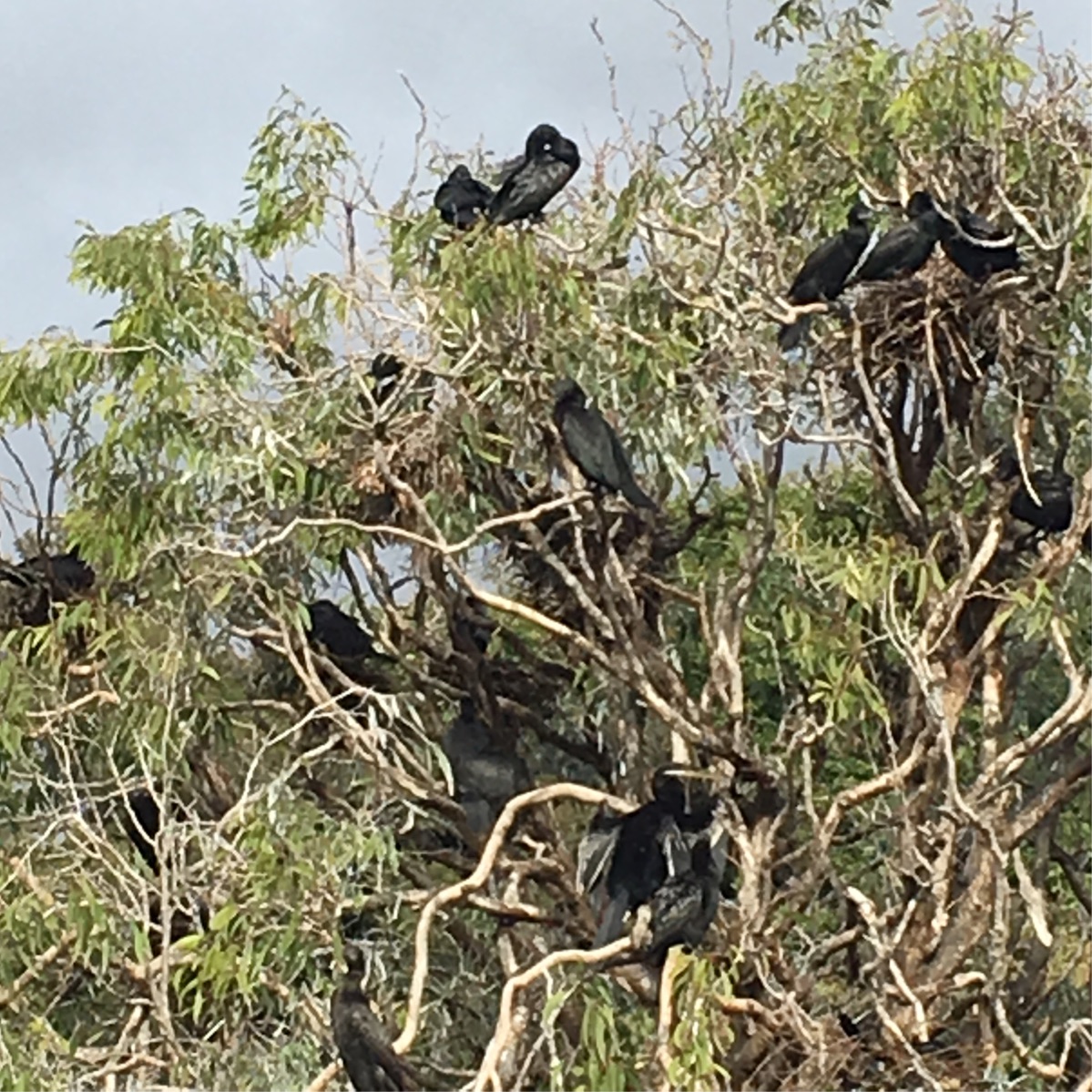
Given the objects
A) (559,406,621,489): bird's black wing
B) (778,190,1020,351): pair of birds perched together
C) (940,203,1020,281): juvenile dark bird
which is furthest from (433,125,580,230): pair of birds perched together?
(940,203,1020,281): juvenile dark bird

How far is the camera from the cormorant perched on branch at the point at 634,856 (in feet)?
11.9

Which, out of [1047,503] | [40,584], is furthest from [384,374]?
[1047,503]

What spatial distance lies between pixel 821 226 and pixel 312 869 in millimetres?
2249

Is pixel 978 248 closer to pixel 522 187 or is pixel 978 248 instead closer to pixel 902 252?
pixel 902 252

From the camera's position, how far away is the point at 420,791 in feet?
15.1

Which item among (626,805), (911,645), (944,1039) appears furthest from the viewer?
(944,1039)

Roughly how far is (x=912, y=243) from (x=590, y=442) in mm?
879

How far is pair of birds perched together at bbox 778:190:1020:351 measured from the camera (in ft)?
13.7

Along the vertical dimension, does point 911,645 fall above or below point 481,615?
below

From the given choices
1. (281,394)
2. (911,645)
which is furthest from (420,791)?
(911,645)

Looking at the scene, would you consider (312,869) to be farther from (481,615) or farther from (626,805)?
(481,615)

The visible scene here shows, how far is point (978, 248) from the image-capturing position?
420cm

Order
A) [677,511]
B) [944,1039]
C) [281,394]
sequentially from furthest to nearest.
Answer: [677,511]
[944,1039]
[281,394]

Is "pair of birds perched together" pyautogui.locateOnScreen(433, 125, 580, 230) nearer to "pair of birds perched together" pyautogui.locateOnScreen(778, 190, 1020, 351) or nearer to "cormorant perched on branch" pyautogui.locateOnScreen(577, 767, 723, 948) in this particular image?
"pair of birds perched together" pyautogui.locateOnScreen(778, 190, 1020, 351)
